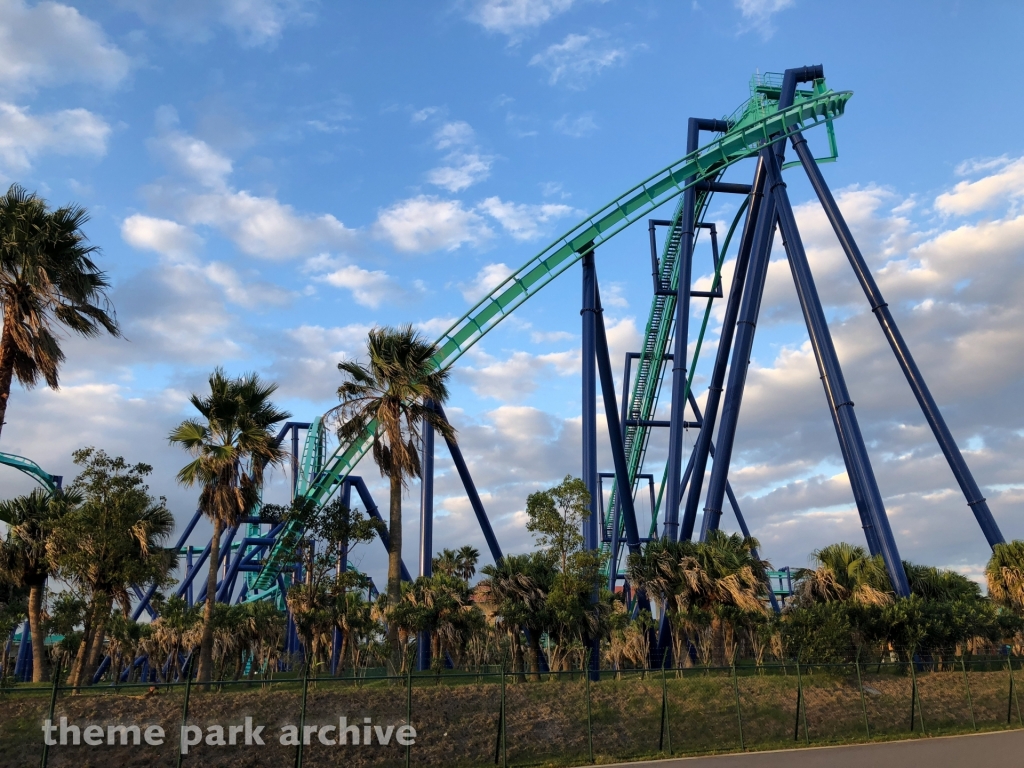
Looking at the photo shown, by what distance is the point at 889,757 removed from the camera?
13.7m

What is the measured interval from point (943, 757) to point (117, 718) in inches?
510

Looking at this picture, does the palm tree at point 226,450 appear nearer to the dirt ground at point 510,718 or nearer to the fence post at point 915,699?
the dirt ground at point 510,718

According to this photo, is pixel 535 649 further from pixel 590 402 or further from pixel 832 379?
pixel 832 379

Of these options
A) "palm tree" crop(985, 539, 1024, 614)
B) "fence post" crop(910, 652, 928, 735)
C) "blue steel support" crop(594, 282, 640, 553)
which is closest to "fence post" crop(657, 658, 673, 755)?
"fence post" crop(910, 652, 928, 735)

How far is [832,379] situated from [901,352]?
3.47 m

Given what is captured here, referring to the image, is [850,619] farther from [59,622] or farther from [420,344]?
[59,622]

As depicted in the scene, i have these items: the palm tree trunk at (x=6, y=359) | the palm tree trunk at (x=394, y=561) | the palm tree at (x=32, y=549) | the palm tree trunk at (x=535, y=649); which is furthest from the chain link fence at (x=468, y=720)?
the palm tree at (x=32, y=549)

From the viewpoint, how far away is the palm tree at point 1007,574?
79.6 ft

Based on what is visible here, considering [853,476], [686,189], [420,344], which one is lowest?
[853,476]

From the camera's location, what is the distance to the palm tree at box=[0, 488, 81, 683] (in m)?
21.1

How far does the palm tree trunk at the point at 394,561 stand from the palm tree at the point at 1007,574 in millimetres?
16986

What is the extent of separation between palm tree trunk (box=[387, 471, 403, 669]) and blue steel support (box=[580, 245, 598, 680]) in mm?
4752

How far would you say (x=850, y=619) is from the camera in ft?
67.8

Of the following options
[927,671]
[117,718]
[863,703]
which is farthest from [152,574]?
[927,671]
